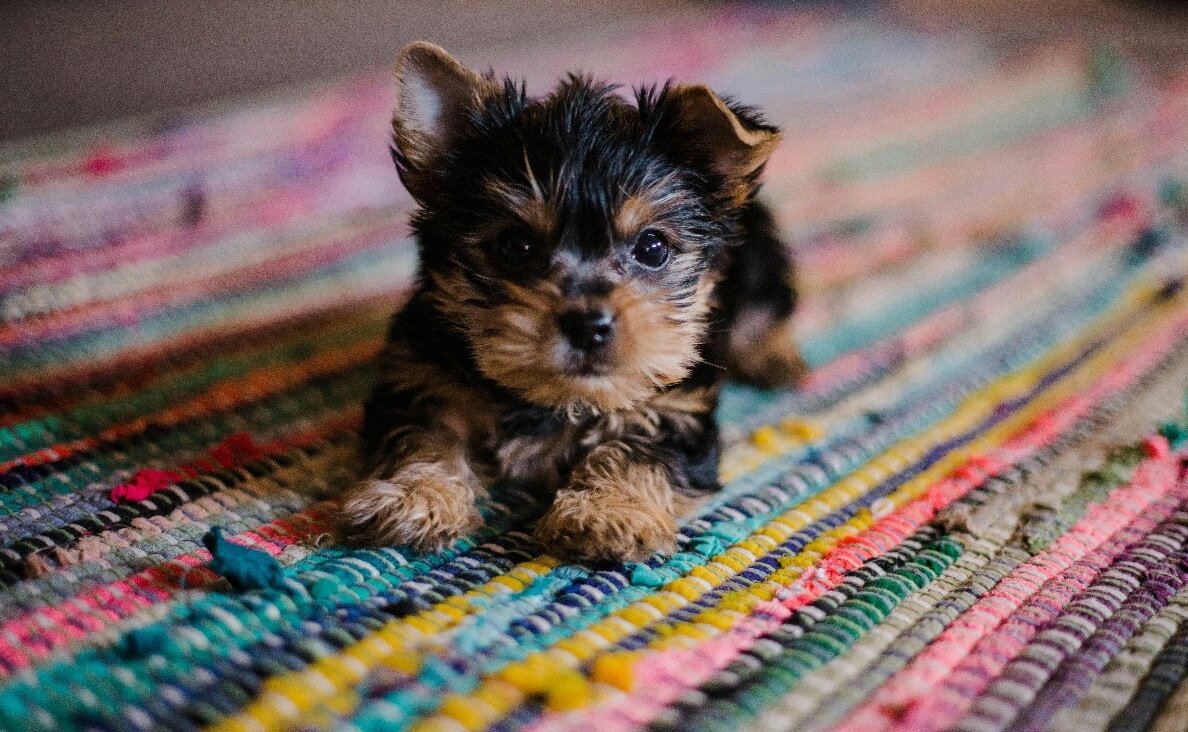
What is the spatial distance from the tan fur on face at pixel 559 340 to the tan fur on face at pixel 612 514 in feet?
0.42

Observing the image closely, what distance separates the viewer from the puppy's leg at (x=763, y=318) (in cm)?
248

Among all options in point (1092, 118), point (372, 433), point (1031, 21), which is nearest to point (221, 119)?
point (372, 433)

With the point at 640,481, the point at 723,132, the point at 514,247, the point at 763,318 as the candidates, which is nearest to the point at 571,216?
the point at 514,247

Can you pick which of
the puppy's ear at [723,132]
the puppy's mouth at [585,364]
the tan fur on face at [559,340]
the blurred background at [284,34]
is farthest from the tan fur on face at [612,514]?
the blurred background at [284,34]

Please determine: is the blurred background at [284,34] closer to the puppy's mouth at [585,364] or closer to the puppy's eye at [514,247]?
the puppy's eye at [514,247]

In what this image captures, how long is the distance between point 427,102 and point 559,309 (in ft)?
1.69

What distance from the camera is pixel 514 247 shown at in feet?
5.89

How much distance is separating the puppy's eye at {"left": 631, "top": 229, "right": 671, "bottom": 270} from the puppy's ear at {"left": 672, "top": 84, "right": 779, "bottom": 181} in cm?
20

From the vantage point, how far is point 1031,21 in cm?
552

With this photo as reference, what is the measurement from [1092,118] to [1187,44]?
1.49 metres

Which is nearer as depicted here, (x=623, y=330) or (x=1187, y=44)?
(x=623, y=330)

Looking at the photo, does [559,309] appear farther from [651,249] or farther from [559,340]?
[651,249]

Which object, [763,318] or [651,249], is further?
[763,318]

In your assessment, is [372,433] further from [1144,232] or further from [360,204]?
[1144,232]
